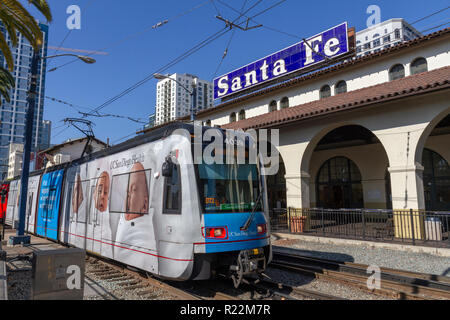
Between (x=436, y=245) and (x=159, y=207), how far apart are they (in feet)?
31.7

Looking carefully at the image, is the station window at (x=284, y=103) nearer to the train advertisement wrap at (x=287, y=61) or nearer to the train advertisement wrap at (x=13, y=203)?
the train advertisement wrap at (x=287, y=61)

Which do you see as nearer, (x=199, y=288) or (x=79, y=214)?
(x=199, y=288)

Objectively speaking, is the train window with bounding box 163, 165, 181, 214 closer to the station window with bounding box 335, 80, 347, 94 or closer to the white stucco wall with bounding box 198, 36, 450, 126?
the white stucco wall with bounding box 198, 36, 450, 126

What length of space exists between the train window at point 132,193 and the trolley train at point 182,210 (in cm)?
2

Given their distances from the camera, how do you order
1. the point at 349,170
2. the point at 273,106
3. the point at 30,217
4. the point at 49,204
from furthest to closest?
the point at 273,106
the point at 349,170
the point at 30,217
the point at 49,204

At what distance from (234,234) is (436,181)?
16486 millimetres

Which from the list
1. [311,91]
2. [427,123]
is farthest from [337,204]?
[427,123]

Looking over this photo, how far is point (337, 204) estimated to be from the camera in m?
21.6

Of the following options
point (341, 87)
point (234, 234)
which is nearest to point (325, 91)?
point (341, 87)

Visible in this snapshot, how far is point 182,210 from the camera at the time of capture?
573 centimetres

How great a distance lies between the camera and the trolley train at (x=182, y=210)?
224 inches

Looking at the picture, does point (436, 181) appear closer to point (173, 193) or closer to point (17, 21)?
point (173, 193)
